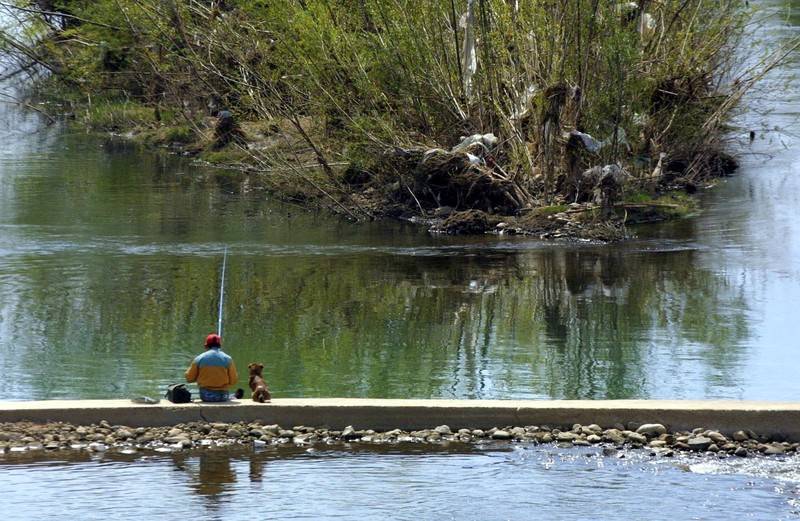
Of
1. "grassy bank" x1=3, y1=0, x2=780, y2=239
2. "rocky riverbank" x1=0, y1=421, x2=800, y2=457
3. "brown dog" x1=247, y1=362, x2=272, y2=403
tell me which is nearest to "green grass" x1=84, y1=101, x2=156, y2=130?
"grassy bank" x1=3, y1=0, x2=780, y2=239

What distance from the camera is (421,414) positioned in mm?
14195

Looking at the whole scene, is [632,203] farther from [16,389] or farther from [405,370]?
[16,389]

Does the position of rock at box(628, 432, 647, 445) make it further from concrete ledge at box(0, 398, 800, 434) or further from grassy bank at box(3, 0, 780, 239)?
grassy bank at box(3, 0, 780, 239)

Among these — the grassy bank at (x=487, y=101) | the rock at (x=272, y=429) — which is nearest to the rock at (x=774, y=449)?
the rock at (x=272, y=429)

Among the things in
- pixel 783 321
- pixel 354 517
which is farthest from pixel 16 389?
pixel 783 321

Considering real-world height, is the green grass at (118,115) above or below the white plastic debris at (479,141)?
above

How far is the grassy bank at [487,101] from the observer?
34.1 meters

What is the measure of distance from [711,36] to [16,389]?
26.0 meters

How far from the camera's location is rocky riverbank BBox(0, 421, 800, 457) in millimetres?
13648

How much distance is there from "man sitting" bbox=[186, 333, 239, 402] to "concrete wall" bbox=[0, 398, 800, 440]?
16cm

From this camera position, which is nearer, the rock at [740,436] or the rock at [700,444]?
the rock at [700,444]

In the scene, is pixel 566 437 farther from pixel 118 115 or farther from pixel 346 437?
pixel 118 115

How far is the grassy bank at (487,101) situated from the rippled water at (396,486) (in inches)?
749

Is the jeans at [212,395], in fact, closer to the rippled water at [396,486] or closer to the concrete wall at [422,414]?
the concrete wall at [422,414]
